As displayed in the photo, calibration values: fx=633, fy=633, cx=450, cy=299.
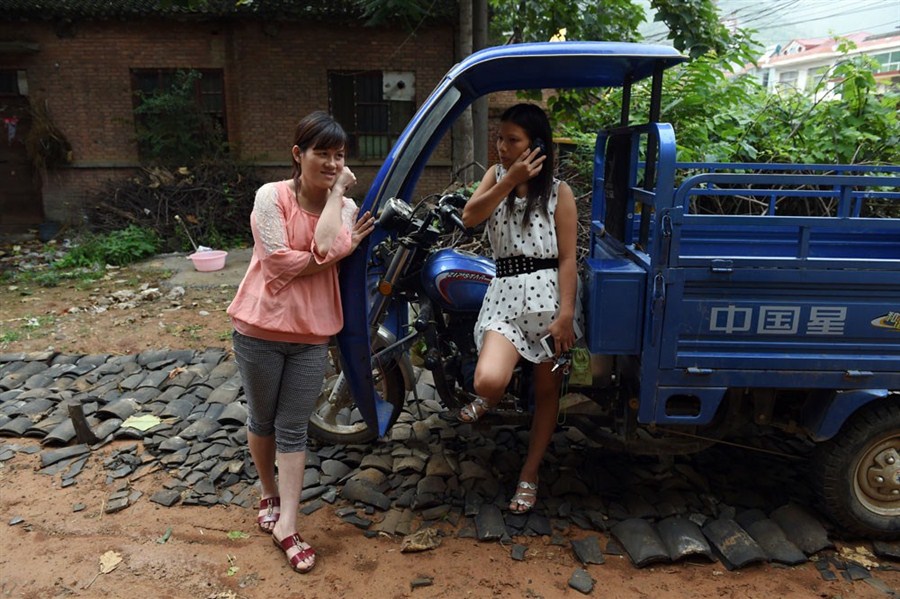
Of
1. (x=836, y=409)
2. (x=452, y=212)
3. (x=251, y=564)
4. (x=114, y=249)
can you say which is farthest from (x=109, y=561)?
(x=114, y=249)

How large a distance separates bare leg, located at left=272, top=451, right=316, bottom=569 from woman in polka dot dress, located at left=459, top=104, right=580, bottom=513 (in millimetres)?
778

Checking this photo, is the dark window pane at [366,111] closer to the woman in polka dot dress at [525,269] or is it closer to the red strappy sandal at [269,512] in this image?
the woman in polka dot dress at [525,269]

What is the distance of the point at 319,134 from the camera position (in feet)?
8.36

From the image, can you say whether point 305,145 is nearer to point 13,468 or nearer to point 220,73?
point 13,468

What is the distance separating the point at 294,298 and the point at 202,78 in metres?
10.6

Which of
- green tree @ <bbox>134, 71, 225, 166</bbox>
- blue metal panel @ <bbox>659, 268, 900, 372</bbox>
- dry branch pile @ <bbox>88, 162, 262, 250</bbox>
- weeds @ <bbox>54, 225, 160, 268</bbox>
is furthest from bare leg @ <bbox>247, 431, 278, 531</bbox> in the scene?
green tree @ <bbox>134, 71, 225, 166</bbox>

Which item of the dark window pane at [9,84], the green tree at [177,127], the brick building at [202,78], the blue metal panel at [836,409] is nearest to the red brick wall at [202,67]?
the brick building at [202,78]

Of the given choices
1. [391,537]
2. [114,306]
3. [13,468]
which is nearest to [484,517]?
[391,537]

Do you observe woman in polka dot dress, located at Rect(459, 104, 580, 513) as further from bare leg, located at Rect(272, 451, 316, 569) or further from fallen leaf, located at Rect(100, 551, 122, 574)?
fallen leaf, located at Rect(100, 551, 122, 574)

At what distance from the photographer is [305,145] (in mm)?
2574

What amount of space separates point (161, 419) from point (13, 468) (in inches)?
31.9

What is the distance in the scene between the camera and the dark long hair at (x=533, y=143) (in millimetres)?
2686

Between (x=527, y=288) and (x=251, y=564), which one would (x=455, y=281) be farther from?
(x=251, y=564)

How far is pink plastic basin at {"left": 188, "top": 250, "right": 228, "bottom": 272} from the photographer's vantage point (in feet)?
27.8
